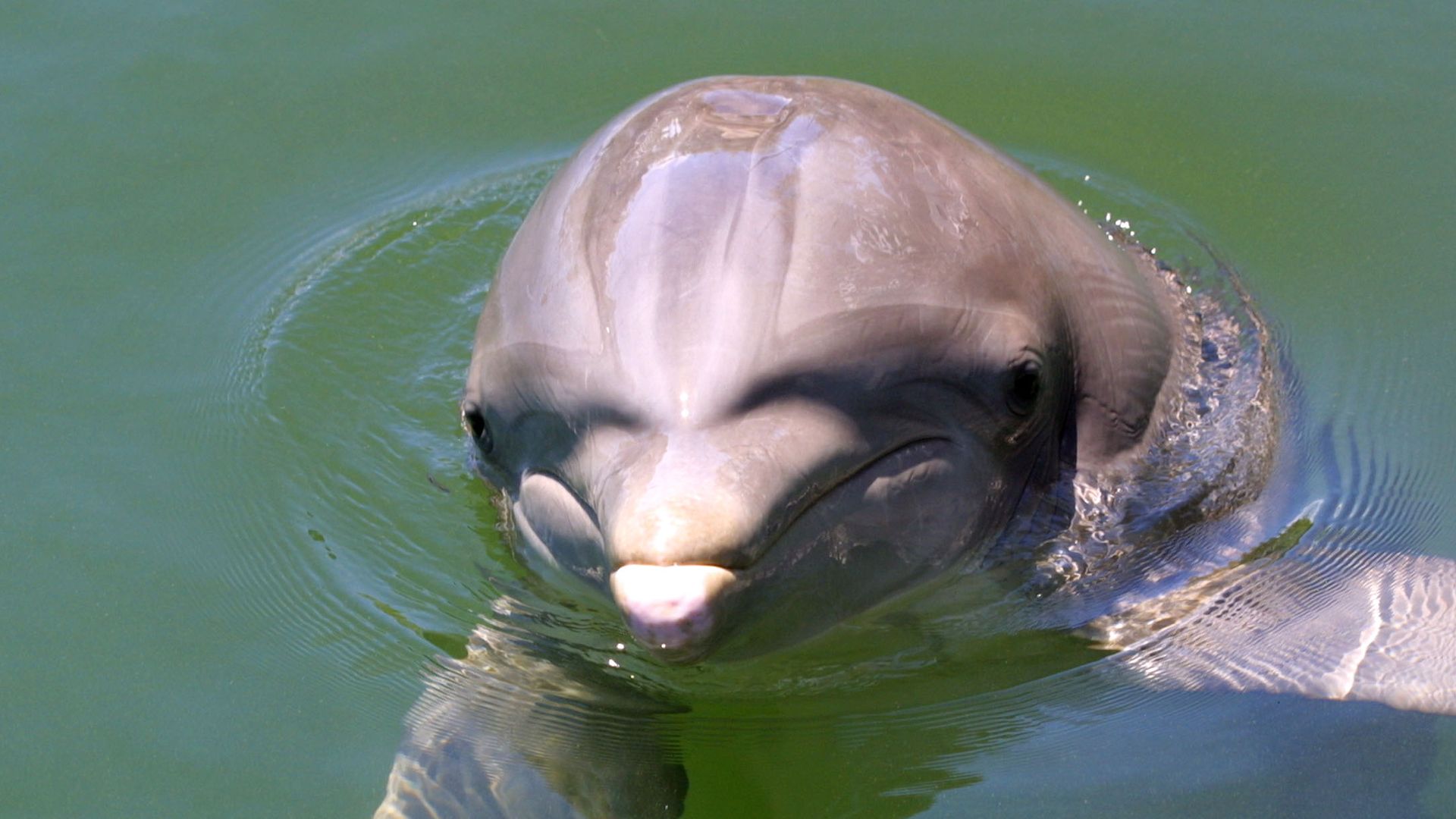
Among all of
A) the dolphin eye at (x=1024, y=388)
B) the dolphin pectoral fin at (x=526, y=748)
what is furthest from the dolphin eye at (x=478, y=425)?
the dolphin eye at (x=1024, y=388)

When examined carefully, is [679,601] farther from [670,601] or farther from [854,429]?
[854,429]

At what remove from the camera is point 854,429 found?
433 cm

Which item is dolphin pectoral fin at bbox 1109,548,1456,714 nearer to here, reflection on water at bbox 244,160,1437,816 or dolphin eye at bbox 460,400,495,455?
reflection on water at bbox 244,160,1437,816

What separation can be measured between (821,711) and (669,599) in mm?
1728

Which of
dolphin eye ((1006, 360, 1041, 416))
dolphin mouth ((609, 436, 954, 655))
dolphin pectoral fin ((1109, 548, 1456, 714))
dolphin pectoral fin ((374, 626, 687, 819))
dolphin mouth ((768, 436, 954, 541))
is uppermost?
dolphin eye ((1006, 360, 1041, 416))

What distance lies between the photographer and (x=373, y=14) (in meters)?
9.76

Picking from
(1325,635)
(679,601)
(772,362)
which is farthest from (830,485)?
(1325,635)

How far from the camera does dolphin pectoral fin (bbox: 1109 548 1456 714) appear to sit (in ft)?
16.6

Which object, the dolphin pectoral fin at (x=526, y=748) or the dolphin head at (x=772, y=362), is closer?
the dolphin head at (x=772, y=362)

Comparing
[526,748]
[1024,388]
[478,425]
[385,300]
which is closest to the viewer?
[1024,388]

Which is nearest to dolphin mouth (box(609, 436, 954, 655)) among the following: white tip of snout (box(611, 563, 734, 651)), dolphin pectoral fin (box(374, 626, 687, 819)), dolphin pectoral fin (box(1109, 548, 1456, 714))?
white tip of snout (box(611, 563, 734, 651))

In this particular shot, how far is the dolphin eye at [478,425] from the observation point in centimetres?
498

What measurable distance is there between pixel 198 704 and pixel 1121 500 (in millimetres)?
3298

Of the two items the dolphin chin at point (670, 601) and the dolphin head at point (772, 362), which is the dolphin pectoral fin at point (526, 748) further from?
the dolphin chin at point (670, 601)
